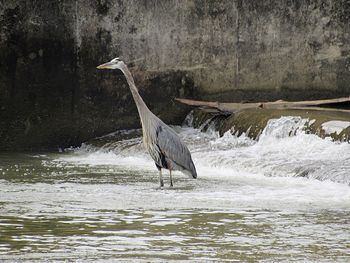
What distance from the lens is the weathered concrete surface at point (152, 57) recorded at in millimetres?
15648

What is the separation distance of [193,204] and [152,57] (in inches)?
284

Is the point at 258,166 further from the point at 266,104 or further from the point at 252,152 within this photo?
the point at 266,104

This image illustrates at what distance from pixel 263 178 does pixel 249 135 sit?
8.91 feet

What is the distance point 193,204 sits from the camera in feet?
30.2

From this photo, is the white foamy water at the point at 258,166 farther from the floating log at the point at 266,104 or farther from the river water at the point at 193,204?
the floating log at the point at 266,104

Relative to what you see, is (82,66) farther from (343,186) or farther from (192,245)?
(192,245)

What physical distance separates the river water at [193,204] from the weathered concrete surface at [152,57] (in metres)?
1.21

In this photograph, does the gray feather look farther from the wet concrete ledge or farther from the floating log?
the floating log

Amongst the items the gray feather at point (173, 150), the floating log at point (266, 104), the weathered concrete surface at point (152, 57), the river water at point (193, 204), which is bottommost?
the river water at point (193, 204)

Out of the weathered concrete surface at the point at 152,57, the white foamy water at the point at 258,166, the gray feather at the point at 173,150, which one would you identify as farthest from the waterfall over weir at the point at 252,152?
the gray feather at the point at 173,150

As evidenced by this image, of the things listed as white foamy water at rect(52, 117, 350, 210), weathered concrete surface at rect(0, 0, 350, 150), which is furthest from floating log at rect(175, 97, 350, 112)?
weathered concrete surface at rect(0, 0, 350, 150)

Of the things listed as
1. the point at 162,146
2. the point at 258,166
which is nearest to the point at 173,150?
the point at 162,146

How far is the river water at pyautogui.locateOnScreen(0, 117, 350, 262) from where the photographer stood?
693cm

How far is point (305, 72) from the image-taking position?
16.5 meters
